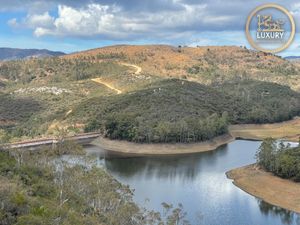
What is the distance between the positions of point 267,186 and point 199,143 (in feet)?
121

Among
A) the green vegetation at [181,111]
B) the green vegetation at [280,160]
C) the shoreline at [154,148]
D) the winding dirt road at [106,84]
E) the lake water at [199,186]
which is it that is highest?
the winding dirt road at [106,84]

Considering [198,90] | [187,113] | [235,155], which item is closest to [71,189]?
[235,155]

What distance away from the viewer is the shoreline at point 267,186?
232 feet

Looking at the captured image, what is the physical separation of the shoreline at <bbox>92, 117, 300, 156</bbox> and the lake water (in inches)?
132

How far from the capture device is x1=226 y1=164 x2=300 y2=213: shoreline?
7056cm

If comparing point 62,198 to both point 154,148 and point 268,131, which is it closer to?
point 154,148

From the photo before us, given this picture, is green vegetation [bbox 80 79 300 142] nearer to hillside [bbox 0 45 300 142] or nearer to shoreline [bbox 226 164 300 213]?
hillside [bbox 0 45 300 142]


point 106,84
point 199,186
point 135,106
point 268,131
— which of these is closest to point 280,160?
point 199,186

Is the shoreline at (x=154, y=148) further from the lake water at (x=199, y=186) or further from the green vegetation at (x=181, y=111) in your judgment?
the lake water at (x=199, y=186)

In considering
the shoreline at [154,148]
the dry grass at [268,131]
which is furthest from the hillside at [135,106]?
the dry grass at [268,131]

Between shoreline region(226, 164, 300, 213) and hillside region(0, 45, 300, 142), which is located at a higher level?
hillside region(0, 45, 300, 142)

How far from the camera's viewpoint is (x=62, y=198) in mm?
51781

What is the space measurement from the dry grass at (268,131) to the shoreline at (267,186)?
46.1 meters

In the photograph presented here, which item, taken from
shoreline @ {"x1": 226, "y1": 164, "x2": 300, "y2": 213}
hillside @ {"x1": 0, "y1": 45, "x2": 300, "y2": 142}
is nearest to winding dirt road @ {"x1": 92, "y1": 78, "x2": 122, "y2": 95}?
hillside @ {"x1": 0, "y1": 45, "x2": 300, "y2": 142}
